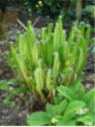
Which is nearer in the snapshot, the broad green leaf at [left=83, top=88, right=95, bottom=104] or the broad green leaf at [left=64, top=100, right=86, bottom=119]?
the broad green leaf at [left=64, top=100, right=86, bottom=119]

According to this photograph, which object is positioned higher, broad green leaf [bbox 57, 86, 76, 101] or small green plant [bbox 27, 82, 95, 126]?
broad green leaf [bbox 57, 86, 76, 101]


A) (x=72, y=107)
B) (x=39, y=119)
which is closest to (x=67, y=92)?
(x=72, y=107)

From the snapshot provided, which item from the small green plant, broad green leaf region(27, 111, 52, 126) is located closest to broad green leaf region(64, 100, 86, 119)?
the small green plant

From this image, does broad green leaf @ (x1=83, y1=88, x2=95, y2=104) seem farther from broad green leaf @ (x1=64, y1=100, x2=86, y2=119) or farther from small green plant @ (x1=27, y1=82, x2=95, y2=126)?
broad green leaf @ (x1=64, y1=100, x2=86, y2=119)

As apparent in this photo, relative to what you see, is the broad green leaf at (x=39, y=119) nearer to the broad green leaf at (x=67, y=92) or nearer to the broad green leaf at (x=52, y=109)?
the broad green leaf at (x=52, y=109)

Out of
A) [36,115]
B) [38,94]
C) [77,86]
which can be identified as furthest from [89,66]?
[36,115]

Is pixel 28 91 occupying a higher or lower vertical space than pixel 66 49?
lower

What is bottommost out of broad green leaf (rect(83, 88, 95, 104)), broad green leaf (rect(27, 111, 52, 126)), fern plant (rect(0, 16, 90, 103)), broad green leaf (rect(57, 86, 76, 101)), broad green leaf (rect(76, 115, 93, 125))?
broad green leaf (rect(27, 111, 52, 126))

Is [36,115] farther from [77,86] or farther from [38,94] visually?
[77,86]
